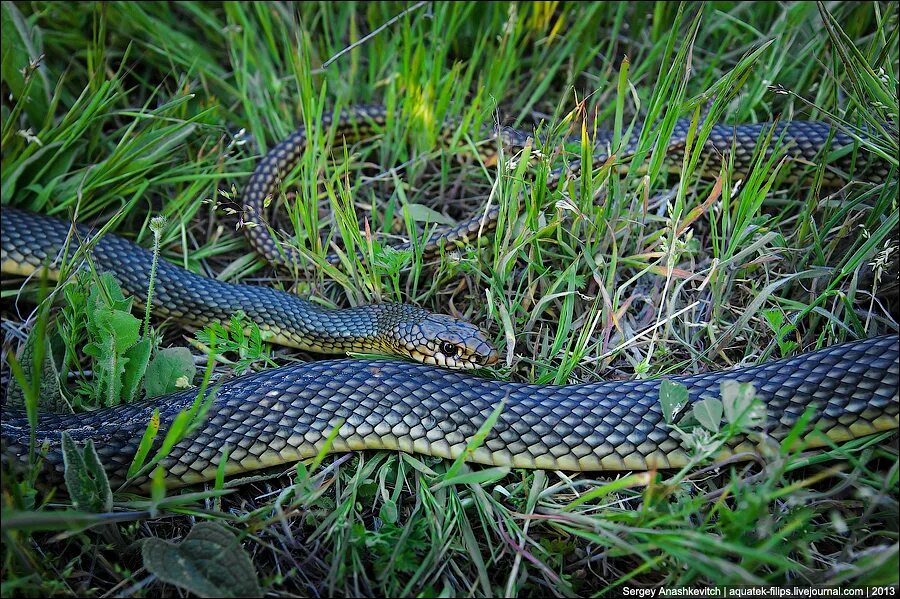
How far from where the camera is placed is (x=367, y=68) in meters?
5.15

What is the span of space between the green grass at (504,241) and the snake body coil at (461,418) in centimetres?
13

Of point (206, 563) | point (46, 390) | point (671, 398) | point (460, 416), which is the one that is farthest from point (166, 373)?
point (671, 398)

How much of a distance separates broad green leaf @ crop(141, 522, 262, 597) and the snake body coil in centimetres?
53

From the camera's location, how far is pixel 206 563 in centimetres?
253

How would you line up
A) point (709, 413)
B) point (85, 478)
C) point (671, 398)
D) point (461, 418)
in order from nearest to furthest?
point (85, 478), point (709, 413), point (671, 398), point (461, 418)

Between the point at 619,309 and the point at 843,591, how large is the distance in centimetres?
160

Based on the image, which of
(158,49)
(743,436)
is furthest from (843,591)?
(158,49)

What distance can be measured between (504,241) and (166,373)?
5.84 feet

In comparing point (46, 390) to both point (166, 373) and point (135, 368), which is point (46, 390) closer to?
point (135, 368)

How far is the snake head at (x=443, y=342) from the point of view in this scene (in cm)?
346

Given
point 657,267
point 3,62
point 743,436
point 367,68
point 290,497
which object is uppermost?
point 3,62

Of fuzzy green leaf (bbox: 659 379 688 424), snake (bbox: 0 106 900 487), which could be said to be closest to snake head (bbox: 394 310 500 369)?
snake (bbox: 0 106 900 487)

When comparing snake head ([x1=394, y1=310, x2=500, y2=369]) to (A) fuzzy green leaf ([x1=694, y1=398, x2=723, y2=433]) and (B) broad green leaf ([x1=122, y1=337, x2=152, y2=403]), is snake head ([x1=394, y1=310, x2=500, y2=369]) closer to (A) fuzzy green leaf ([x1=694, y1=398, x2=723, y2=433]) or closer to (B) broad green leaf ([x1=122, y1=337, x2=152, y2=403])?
(A) fuzzy green leaf ([x1=694, y1=398, x2=723, y2=433])

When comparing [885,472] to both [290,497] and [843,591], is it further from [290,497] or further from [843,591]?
[290,497]
